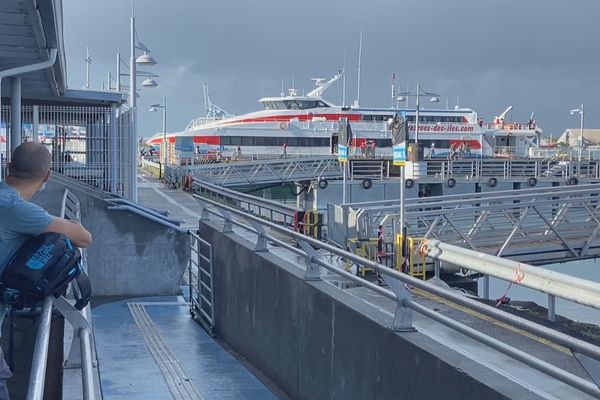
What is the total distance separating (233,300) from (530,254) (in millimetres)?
8883

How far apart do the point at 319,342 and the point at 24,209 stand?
149 inches

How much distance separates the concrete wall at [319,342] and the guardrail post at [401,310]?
7cm

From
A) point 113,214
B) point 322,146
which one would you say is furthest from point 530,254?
point 322,146

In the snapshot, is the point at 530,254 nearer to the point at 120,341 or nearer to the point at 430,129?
the point at 120,341

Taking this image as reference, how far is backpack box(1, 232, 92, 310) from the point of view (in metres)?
3.48

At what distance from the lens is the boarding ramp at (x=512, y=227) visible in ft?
53.2

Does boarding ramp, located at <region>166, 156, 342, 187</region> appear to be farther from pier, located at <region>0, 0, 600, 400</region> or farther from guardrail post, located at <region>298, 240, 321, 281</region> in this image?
guardrail post, located at <region>298, 240, 321, 281</region>

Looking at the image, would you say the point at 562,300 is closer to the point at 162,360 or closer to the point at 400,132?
the point at 400,132

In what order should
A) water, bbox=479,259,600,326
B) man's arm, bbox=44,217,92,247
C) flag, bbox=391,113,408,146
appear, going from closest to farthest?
man's arm, bbox=44,217,92,247 → flag, bbox=391,113,408,146 → water, bbox=479,259,600,326

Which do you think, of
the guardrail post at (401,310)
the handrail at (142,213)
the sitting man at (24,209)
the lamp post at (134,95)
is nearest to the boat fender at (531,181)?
the lamp post at (134,95)

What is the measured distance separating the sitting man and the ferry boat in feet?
158

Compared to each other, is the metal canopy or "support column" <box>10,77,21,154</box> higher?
the metal canopy

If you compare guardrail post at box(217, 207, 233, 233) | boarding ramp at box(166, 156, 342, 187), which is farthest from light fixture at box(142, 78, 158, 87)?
guardrail post at box(217, 207, 233, 233)

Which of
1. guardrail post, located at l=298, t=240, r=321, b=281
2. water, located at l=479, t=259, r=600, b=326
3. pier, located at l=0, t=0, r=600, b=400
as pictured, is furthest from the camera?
water, located at l=479, t=259, r=600, b=326
